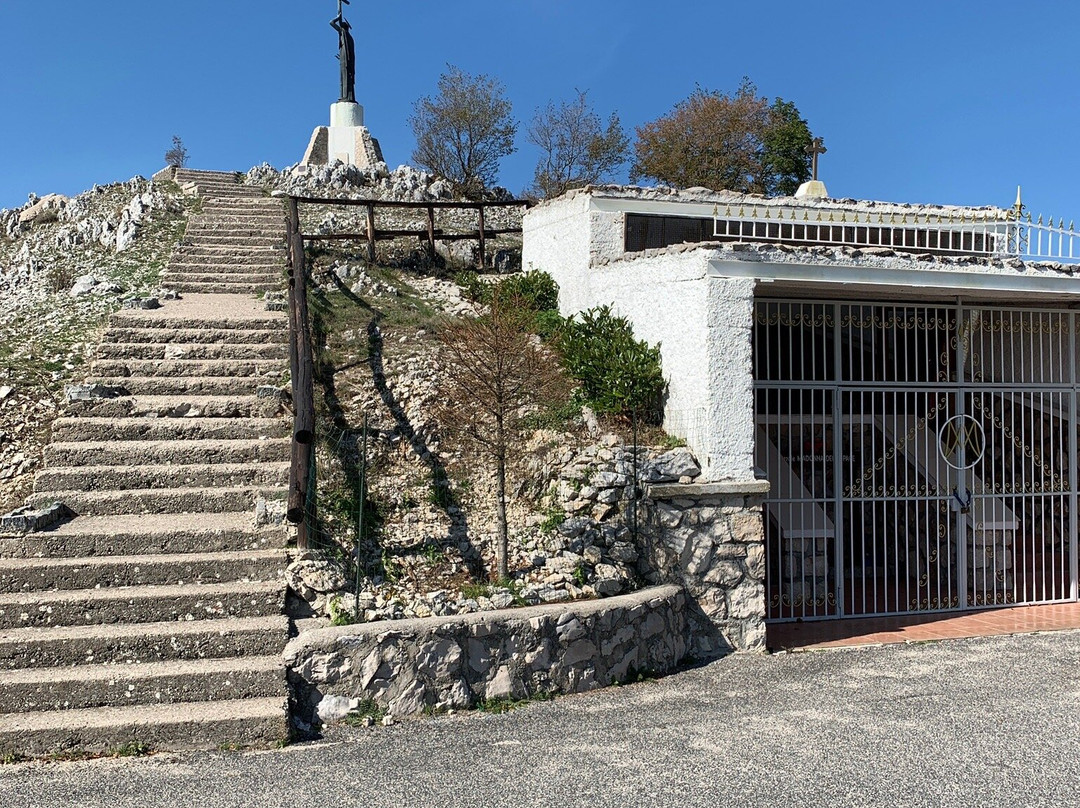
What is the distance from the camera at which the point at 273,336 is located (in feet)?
32.5

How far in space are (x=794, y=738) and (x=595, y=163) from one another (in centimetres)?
2389

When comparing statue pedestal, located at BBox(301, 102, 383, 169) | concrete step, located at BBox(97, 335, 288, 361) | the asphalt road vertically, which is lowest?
the asphalt road

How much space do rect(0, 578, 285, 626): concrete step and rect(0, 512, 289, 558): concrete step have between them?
371 millimetres

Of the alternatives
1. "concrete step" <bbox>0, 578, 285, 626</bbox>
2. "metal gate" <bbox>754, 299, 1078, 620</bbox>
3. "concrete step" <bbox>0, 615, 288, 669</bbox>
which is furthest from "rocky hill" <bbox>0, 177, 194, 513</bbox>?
"metal gate" <bbox>754, 299, 1078, 620</bbox>

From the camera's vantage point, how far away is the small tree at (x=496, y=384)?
737 centimetres

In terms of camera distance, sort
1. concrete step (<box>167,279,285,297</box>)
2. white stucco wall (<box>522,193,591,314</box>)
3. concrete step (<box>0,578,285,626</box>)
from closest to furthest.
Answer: concrete step (<box>0,578,285,626</box>)
white stucco wall (<box>522,193,591,314</box>)
concrete step (<box>167,279,285,297</box>)

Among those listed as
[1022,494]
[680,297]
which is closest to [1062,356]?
[1022,494]

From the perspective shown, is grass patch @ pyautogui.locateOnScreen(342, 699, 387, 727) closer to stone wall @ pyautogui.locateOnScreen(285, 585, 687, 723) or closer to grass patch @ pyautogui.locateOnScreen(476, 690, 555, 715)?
stone wall @ pyautogui.locateOnScreen(285, 585, 687, 723)

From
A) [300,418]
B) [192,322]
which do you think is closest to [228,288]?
[192,322]

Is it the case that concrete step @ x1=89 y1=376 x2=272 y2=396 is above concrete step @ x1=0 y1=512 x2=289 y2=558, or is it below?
above

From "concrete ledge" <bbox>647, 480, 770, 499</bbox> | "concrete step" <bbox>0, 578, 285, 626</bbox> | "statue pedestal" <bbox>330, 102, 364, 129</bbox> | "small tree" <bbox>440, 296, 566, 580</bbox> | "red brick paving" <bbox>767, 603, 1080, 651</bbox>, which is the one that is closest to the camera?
"concrete step" <bbox>0, 578, 285, 626</bbox>

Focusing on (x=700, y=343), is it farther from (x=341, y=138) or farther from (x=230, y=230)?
(x=341, y=138)

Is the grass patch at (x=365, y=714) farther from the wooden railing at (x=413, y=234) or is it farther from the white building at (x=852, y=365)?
the wooden railing at (x=413, y=234)

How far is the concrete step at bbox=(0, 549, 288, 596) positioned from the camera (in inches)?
249
